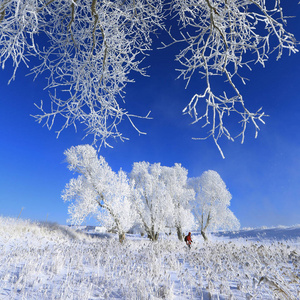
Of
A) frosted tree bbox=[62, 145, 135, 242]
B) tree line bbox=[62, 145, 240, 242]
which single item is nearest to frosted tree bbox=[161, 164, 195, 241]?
tree line bbox=[62, 145, 240, 242]

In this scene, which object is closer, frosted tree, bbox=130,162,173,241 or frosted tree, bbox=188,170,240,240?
frosted tree, bbox=130,162,173,241

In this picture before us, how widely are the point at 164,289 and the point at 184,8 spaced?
423cm

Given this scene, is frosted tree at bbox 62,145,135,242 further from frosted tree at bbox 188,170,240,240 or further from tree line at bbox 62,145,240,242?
frosted tree at bbox 188,170,240,240

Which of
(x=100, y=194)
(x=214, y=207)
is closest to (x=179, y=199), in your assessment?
(x=214, y=207)

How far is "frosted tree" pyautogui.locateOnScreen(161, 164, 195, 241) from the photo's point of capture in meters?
21.5

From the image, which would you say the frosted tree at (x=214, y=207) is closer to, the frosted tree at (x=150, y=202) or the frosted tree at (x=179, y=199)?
the frosted tree at (x=179, y=199)

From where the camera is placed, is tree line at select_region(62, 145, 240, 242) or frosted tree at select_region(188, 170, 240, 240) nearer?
tree line at select_region(62, 145, 240, 242)

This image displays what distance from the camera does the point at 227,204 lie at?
22.4 m

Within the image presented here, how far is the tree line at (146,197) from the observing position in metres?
15.2

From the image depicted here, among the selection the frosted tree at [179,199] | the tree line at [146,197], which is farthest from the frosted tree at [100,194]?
the frosted tree at [179,199]

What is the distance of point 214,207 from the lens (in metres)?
22.4

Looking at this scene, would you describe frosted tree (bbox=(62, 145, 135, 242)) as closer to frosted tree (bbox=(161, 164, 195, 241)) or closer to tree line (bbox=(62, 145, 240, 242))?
tree line (bbox=(62, 145, 240, 242))

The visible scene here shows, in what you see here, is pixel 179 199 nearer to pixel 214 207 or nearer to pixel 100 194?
pixel 214 207

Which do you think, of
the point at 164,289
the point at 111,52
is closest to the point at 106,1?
the point at 111,52
